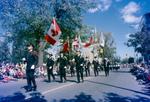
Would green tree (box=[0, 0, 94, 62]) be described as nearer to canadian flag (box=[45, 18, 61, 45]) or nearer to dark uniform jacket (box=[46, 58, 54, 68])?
dark uniform jacket (box=[46, 58, 54, 68])

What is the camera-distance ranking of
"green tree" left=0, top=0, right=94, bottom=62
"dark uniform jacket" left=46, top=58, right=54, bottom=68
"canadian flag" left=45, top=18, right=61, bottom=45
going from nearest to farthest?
"canadian flag" left=45, top=18, right=61, bottom=45 < "dark uniform jacket" left=46, top=58, right=54, bottom=68 < "green tree" left=0, top=0, right=94, bottom=62

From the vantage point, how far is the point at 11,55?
10231 cm

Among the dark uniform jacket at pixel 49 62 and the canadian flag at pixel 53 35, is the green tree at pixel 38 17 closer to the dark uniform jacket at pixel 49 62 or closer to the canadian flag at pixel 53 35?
the dark uniform jacket at pixel 49 62

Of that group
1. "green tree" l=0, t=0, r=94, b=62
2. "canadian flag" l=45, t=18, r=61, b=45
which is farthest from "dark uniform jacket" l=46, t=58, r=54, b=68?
"green tree" l=0, t=0, r=94, b=62

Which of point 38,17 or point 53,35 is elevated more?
point 38,17

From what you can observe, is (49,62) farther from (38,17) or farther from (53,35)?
(38,17)

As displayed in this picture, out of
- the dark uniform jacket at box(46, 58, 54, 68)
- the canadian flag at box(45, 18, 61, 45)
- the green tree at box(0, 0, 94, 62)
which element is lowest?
the dark uniform jacket at box(46, 58, 54, 68)

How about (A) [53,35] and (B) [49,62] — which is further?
(B) [49,62]

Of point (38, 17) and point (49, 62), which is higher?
point (38, 17)

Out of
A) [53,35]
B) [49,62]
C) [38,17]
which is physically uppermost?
[38,17]

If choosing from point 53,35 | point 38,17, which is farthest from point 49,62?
point 38,17

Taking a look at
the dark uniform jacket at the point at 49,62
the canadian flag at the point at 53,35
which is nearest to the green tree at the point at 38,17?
the dark uniform jacket at the point at 49,62

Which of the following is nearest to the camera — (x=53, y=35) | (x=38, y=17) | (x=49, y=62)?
(x=53, y=35)

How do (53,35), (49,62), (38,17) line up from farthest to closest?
1. (38,17)
2. (49,62)
3. (53,35)
